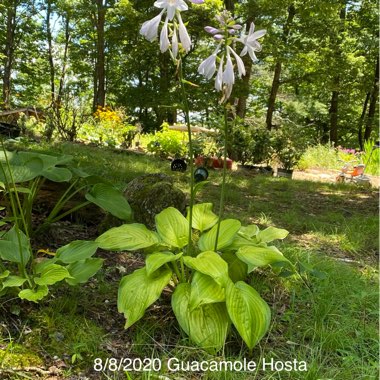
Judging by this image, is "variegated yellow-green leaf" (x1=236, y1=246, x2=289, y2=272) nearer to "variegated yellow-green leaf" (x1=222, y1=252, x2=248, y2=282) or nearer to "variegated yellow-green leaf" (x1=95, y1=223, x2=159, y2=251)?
"variegated yellow-green leaf" (x1=222, y1=252, x2=248, y2=282)

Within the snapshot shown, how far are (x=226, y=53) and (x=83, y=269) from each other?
43.4 inches

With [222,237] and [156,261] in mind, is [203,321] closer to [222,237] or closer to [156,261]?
[156,261]

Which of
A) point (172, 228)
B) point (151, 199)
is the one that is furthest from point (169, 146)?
point (172, 228)

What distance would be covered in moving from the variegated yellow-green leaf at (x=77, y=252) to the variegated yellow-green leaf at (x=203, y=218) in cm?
54

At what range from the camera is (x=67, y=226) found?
109 inches

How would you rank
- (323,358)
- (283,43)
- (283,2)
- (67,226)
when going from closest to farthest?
(323,358) → (67,226) → (283,2) → (283,43)

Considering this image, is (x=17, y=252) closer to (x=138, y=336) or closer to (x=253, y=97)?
(x=138, y=336)

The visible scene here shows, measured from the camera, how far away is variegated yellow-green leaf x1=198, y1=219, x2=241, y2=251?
188 centimetres

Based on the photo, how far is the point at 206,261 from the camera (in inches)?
66.4

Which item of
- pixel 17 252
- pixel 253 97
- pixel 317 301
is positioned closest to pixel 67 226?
pixel 17 252

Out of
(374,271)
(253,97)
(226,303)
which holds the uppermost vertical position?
(253,97)

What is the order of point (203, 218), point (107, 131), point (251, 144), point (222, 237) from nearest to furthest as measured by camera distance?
point (222, 237)
point (203, 218)
point (251, 144)
point (107, 131)

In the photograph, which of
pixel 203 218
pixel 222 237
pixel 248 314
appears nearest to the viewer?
pixel 248 314

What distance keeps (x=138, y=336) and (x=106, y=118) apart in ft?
28.7
